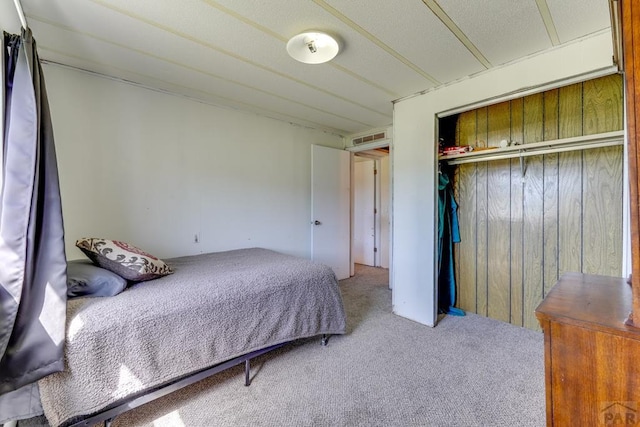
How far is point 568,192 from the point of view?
2334 millimetres

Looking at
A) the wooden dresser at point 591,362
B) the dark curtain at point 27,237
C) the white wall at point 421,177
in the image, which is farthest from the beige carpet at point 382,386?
the wooden dresser at point 591,362

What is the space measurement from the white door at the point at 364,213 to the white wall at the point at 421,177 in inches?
93.1

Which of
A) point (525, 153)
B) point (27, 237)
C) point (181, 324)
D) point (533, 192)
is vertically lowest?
point (181, 324)

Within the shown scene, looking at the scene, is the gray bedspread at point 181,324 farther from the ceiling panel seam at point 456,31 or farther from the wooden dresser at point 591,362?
the ceiling panel seam at point 456,31

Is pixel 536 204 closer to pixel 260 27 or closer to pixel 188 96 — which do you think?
pixel 260 27

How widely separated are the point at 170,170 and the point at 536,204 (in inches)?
136

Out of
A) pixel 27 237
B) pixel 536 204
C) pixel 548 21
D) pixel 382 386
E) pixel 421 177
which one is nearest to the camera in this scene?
pixel 27 237

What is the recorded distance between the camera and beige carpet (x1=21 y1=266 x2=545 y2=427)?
154cm

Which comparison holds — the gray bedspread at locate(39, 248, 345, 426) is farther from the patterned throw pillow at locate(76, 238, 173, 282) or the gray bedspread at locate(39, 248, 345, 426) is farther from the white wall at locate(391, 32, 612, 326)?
the white wall at locate(391, 32, 612, 326)

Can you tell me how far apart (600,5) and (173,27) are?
245 cm

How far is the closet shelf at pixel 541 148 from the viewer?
196 cm

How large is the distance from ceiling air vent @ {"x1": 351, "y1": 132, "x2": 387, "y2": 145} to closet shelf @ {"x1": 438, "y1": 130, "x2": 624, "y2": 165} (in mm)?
1286

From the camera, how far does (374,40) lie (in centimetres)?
184

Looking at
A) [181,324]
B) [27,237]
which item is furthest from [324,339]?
[27,237]
